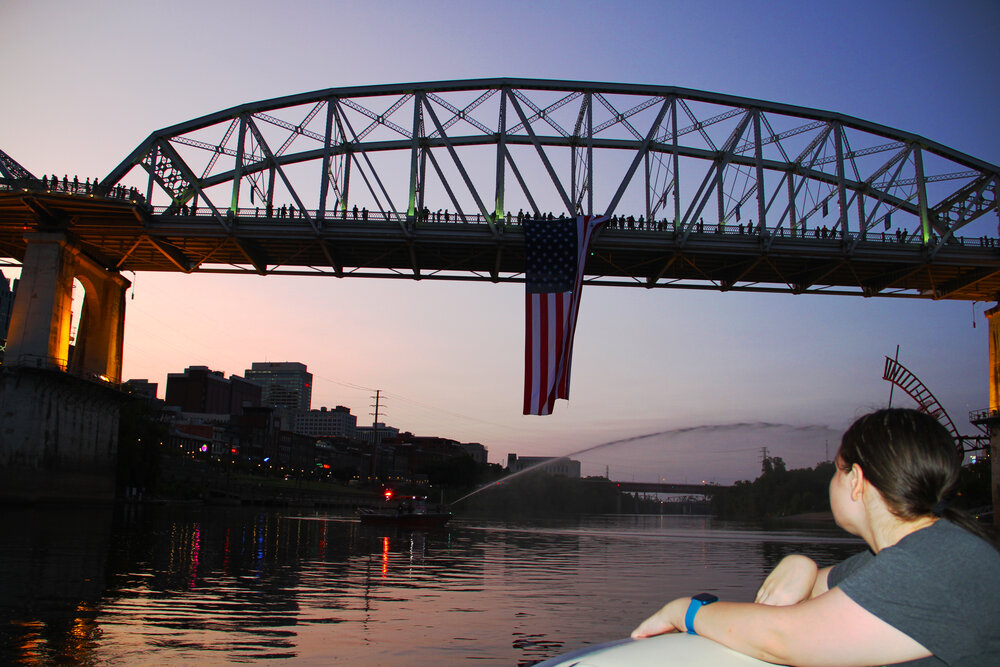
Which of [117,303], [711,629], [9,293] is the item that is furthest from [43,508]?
[9,293]

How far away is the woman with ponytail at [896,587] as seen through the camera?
2.60 m

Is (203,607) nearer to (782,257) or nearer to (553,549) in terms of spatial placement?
(553,549)

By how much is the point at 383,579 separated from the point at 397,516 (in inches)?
1467

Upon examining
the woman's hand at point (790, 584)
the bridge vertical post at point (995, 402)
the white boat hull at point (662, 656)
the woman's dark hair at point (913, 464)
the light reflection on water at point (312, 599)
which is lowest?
the light reflection on water at point (312, 599)

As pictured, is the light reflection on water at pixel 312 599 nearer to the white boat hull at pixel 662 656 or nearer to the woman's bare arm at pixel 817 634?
the white boat hull at pixel 662 656

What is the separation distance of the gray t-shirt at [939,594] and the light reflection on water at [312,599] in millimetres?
8318

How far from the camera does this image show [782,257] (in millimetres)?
59094

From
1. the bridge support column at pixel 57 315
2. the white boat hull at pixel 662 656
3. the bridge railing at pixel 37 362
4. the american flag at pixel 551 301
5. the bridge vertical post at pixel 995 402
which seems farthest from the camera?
the bridge vertical post at pixel 995 402

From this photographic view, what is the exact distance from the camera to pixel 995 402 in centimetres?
6475

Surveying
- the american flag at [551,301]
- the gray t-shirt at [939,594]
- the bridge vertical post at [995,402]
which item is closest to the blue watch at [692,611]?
the gray t-shirt at [939,594]

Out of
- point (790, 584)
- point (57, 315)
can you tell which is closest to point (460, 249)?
point (57, 315)

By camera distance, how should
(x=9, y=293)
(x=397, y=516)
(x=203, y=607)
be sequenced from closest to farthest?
(x=203, y=607) → (x=397, y=516) → (x=9, y=293)

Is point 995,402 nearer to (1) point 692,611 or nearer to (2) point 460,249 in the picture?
(2) point 460,249

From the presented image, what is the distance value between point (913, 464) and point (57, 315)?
6142 centimetres
